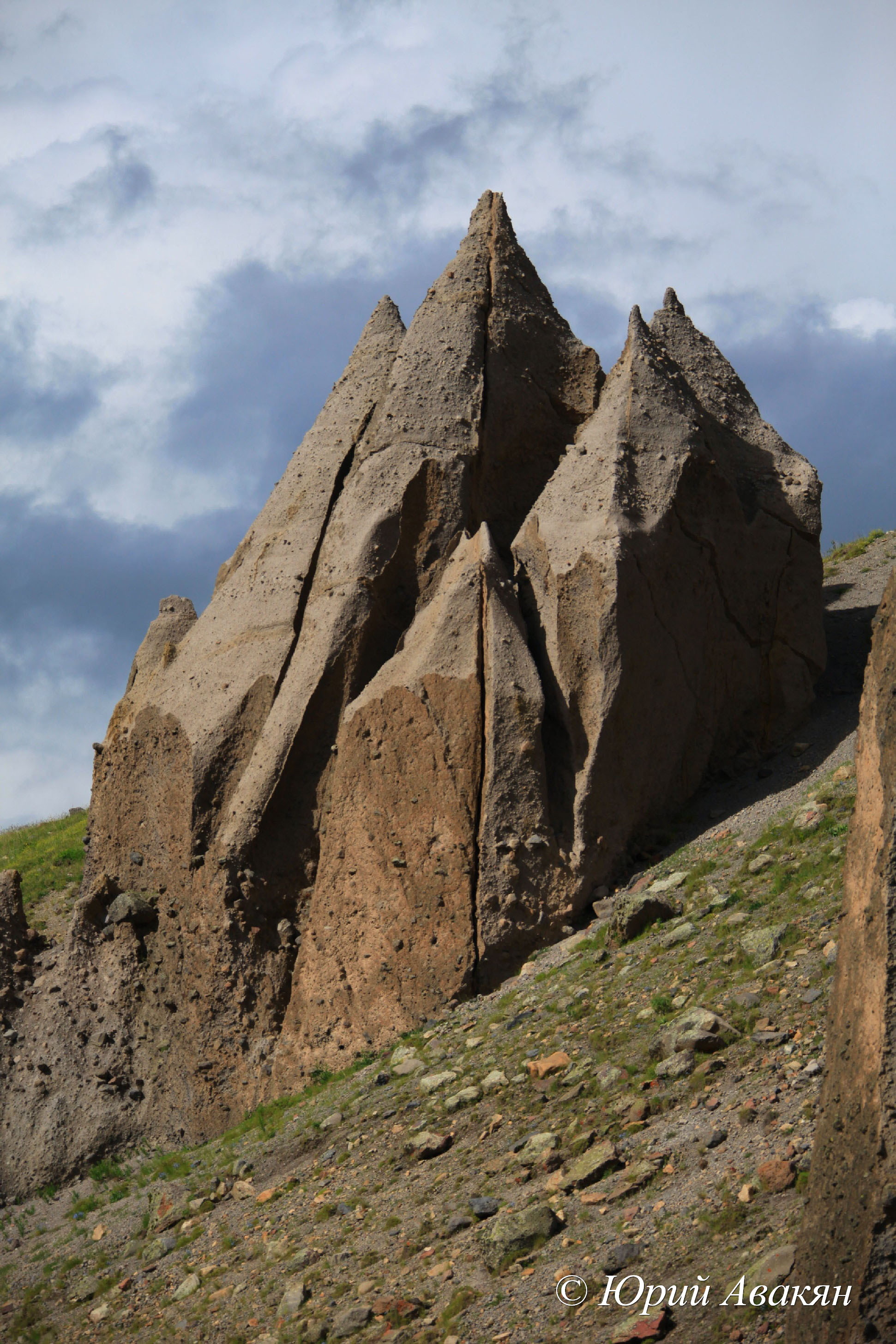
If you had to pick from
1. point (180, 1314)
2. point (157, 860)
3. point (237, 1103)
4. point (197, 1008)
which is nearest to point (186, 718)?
point (157, 860)

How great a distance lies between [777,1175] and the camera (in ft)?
21.4

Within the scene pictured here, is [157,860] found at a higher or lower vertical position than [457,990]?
higher

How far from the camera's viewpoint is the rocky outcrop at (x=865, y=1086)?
4938mm

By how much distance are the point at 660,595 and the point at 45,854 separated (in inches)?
519

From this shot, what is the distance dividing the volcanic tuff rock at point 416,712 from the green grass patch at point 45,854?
15.7ft

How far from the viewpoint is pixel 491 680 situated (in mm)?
12508

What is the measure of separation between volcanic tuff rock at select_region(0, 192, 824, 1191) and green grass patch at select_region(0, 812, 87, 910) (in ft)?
15.7

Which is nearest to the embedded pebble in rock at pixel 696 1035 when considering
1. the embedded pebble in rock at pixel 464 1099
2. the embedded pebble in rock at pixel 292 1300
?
the embedded pebble in rock at pixel 464 1099

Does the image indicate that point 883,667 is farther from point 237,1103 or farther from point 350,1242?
point 237,1103

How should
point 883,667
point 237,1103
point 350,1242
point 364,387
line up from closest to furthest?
point 883,667, point 350,1242, point 237,1103, point 364,387

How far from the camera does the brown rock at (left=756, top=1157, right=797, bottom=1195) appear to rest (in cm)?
645

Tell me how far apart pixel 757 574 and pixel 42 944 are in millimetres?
10179

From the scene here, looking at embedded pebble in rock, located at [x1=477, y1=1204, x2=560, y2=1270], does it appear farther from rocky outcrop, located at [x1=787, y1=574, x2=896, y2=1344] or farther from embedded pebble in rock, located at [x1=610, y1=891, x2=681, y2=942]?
embedded pebble in rock, located at [x1=610, y1=891, x2=681, y2=942]

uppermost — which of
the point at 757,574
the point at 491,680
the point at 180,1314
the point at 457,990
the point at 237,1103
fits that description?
the point at 757,574
